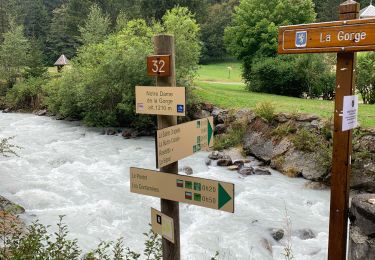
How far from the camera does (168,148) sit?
3.83 metres

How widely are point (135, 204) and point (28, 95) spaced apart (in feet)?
68.2

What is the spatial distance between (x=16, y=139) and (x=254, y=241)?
1425 cm

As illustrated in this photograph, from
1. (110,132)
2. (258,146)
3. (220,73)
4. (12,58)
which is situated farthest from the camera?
(220,73)

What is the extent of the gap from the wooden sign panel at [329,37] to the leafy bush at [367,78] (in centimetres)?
1526

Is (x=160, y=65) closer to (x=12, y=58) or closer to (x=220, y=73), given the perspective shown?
(x=12, y=58)

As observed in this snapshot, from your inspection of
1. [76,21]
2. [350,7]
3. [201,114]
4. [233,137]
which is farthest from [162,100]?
[76,21]

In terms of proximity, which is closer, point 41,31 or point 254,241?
point 254,241

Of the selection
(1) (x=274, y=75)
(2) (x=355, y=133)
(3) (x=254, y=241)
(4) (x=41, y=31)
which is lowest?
(3) (x=254, y=241)

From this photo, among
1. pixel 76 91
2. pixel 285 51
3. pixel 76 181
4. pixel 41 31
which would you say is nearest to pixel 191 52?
pixel 76 91

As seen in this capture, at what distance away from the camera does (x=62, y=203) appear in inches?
443

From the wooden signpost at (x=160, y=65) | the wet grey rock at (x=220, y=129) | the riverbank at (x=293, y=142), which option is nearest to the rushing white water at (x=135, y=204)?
the riverbank at (x=293, y=142)

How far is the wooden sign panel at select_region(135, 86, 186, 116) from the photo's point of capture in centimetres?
384

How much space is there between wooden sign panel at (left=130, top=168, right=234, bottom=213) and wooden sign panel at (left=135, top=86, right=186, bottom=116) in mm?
607

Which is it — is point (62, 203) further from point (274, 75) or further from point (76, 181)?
point (274, 75)
